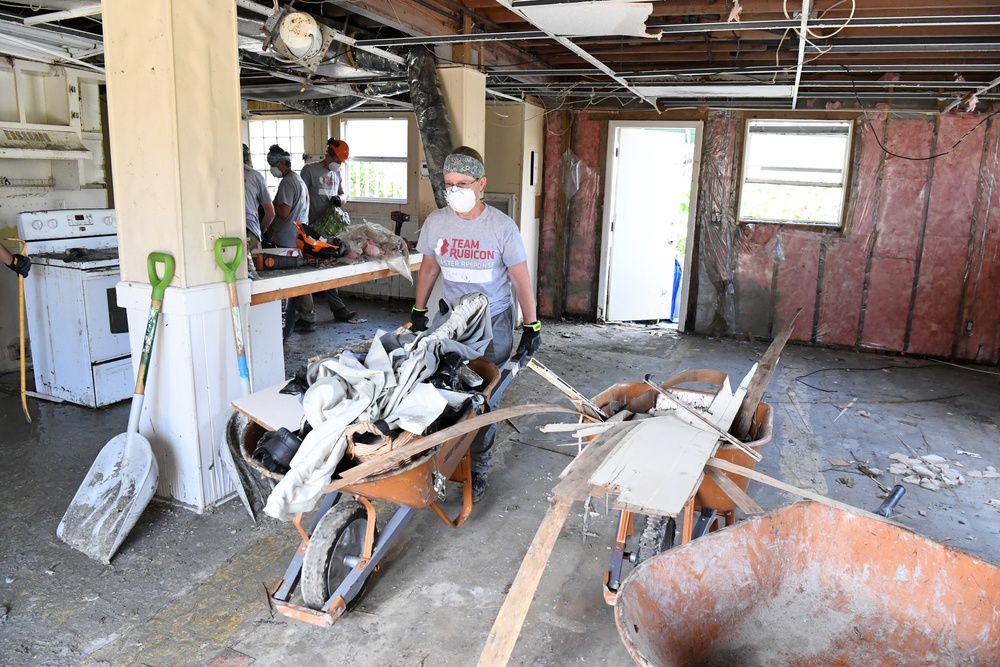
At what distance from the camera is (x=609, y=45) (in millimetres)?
4926

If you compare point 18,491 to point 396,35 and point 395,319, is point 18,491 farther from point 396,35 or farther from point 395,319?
point 395,319

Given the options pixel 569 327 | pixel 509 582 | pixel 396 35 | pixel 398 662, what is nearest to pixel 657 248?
pixel 569 327

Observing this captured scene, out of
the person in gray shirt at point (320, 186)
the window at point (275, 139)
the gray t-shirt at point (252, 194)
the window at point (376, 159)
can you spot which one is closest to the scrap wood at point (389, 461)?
the gray t-shirt at point (252, 194)

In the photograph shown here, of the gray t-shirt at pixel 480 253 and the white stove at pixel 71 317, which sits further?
the white stove at pixel 71 317

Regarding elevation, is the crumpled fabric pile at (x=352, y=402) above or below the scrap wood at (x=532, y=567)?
above

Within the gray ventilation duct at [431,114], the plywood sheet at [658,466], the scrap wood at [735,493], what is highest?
the gray ventilation duct at [431,114]

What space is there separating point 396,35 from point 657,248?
161 inches

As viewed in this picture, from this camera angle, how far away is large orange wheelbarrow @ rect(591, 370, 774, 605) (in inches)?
93.0

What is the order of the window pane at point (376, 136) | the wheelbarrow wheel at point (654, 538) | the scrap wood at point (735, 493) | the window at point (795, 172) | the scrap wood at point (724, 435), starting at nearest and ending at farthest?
1. the scrap wood at point (735, 493)
2. the scrap wood at point (724, 435)
3. the wheelbarrow wheel at point (654, 538)
4. the window at point (795, 172)
5. the window pane at point (376, 136)

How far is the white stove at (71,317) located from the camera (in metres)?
4.28

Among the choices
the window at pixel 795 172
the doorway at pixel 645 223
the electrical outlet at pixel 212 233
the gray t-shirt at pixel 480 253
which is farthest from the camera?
the doorway at pixel 645 223

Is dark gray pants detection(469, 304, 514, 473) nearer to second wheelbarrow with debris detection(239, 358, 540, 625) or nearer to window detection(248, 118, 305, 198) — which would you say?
second wheelbarrow with debris detection(239, 358, 540, 625)

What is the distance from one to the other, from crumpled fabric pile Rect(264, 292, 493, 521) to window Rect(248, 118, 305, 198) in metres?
7.06

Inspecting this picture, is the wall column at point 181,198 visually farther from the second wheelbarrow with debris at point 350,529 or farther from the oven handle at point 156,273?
the second wheelbarrow with debris at point 350,529
